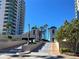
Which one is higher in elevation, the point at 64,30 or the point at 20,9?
the point at 20,9

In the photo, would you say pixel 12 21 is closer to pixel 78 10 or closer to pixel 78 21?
pixel 78 10

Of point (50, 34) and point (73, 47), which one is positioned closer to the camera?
point (73, 47)

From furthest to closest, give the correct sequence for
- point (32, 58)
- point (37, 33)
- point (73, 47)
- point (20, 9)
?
point (20, 9) → point (37, 33) → point (73, 47) → point (32, 58)

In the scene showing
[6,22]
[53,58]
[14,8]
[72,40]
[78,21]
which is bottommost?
[53,58]

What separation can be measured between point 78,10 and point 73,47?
334ft

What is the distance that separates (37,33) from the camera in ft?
415

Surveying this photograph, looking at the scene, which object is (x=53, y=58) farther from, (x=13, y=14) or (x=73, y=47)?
(x=13, y=14)

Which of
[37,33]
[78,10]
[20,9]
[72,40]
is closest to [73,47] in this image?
[72,40]

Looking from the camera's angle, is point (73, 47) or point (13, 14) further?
point (13, 14)

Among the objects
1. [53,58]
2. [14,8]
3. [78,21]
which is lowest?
[53,58]

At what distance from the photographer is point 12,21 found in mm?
144250

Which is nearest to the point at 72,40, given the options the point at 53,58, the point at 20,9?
the point at 53,58

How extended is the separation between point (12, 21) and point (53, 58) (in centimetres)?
11943

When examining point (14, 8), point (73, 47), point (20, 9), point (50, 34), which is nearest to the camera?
point (73, 47)
